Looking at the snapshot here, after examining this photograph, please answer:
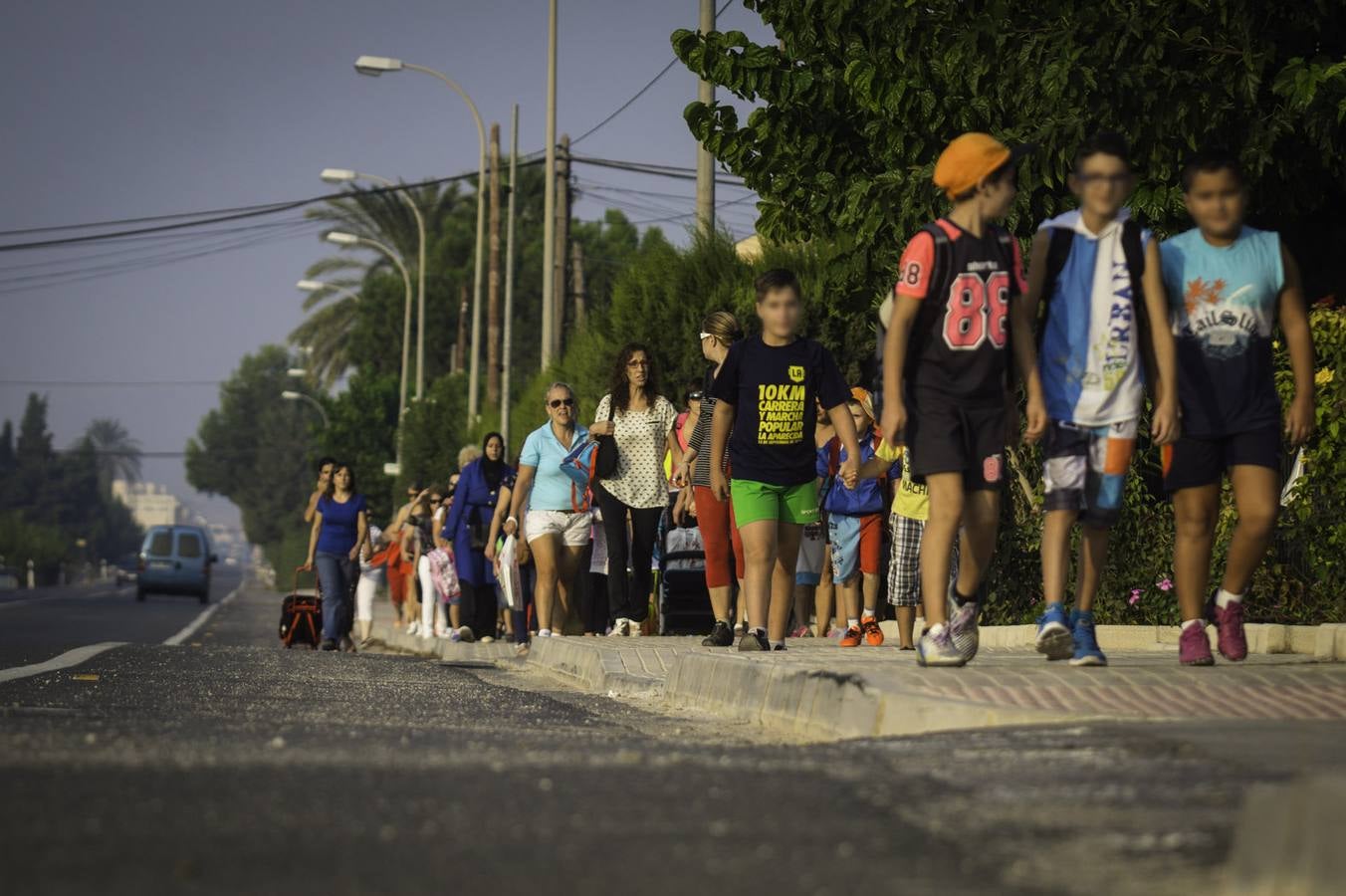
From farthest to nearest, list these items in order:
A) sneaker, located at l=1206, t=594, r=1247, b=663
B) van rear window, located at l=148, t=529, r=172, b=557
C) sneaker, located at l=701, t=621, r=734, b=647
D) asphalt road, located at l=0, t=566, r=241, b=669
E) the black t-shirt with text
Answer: van rear window, located at l=148, t=529, r=172, b=557 < asphalt road, located at l=0, t=566, r=241, b=669 < sneaker, located at l=701, t=621, r=734, b=647 < the black t-shirt with text < sneaker, located at l=1206, t=594, r=1247, b=663

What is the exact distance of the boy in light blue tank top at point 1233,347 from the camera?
7.87 meters

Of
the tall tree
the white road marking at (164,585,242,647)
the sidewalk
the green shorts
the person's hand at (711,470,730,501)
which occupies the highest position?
the tall tree

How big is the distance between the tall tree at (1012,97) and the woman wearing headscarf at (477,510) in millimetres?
3796

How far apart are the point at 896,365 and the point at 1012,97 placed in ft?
16.8

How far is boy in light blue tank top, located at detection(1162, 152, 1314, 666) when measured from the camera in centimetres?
787

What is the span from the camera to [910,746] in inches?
222

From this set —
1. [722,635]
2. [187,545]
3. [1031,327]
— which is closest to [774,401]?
[722,635]

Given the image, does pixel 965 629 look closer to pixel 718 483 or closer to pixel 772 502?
pixel 772 502

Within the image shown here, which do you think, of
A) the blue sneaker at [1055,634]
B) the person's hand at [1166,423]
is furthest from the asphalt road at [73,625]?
the person's hand at [1166,423]

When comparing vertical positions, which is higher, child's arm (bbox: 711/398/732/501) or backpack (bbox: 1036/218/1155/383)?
backpack (bbox: 1036/218/1155/383)

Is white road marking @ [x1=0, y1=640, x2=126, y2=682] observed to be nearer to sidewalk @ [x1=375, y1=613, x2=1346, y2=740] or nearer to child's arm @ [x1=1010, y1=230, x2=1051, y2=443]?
sidewalk @ [x1=375, y1=613, x2=1346, y2=740]

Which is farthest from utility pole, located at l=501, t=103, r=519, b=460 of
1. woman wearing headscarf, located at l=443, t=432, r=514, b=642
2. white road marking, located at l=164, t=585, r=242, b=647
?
woman wearing headscarf, located at l=443, t=432, r=514, b=642

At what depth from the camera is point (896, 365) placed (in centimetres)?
764

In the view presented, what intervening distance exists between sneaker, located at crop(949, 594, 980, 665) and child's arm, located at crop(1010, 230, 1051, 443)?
0.72 m
